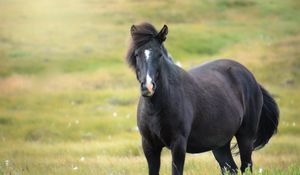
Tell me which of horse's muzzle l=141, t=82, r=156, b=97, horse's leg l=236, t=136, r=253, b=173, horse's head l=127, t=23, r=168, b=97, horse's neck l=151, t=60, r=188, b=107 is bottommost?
horse's leg l=236, t=136, r=253, b=173

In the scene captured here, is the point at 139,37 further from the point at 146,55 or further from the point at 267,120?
the point at 267,120

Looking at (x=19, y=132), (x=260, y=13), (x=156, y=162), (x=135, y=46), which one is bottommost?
(x=260, y=13)

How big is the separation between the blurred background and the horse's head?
45 centimetres

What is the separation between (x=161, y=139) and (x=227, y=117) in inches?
66.2

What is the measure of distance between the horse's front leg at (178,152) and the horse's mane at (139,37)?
1.14 metres

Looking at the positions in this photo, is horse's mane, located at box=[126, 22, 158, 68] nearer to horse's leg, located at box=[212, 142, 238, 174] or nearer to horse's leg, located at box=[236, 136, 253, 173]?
horse's leg, located at box=[236, 136, 253, 173]

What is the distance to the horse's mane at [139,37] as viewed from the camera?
24.8 feet

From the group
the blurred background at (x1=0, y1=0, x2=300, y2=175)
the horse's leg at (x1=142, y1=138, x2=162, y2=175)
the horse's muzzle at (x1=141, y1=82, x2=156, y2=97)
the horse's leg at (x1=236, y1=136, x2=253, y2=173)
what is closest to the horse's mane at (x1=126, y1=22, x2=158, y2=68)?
the blurred background at (x1=0, y1=0, x2=300, y2=175)

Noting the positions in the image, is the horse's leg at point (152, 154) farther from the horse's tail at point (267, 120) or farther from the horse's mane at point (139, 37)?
the horse's tail at point (267, 120)

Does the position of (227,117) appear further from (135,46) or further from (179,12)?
(179,12)

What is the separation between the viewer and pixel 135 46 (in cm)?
761

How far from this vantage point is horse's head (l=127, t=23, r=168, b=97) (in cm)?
707

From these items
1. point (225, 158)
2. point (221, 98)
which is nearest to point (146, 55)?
point (221, 98)

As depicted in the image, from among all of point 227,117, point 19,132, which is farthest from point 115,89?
point 227,117
